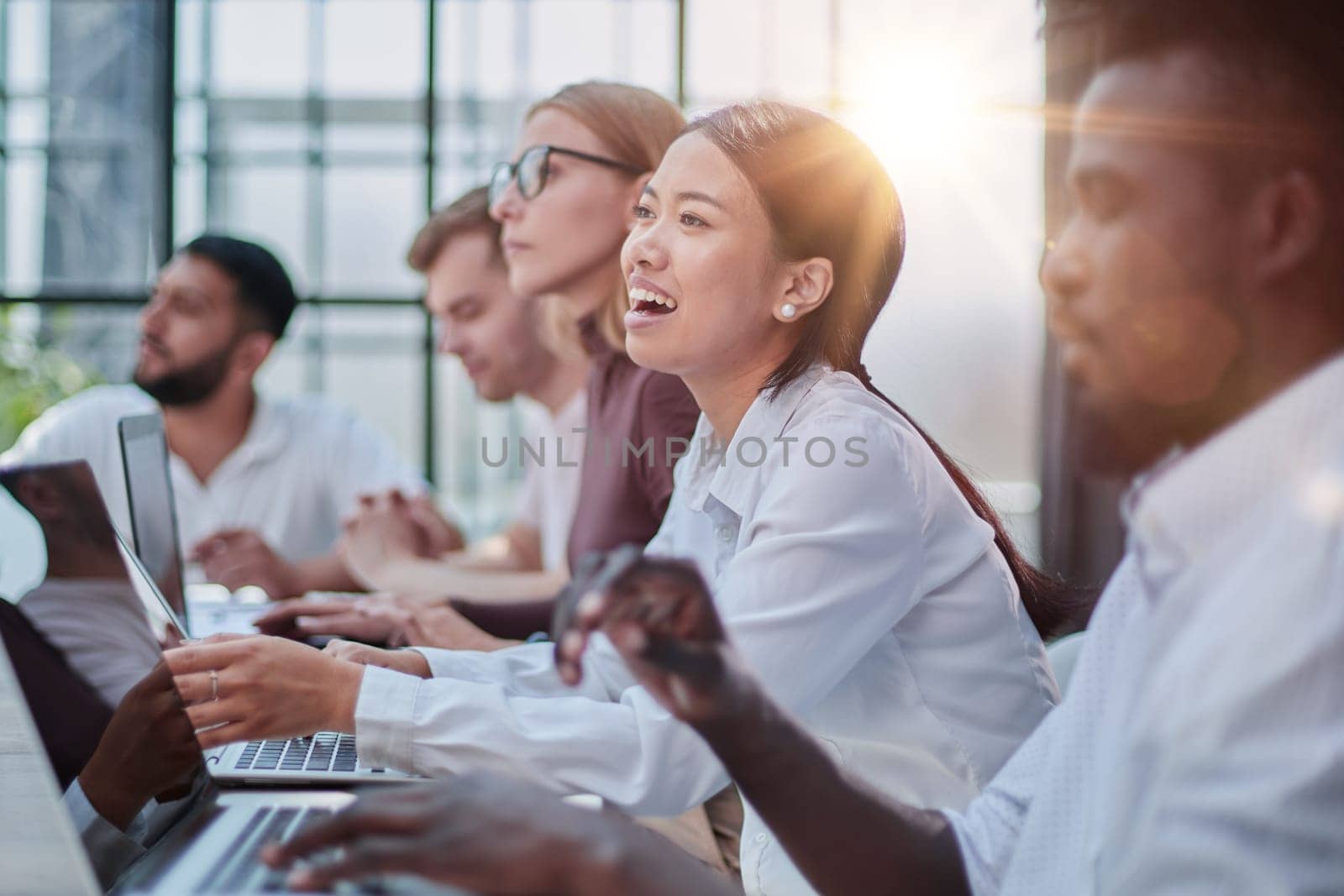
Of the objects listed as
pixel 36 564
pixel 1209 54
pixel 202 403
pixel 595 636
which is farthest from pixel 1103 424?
pixel 202 403

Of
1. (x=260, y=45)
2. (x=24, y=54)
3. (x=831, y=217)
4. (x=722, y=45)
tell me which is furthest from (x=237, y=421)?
(x=24, y=54)

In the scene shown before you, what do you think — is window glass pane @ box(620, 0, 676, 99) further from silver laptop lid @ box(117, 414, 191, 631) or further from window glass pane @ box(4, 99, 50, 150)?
window glass pane @ box(4, 99, 50, 150)

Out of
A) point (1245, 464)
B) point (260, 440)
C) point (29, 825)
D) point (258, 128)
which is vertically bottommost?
point (29, 825)

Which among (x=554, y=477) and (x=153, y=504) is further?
(x=554, y=477)

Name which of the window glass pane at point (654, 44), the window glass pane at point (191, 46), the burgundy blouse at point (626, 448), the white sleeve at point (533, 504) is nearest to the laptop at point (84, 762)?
the burgundy blouse at point (626, 448)

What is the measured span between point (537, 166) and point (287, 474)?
1351 millimetres

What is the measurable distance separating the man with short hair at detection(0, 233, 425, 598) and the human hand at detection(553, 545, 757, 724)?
6.43 ft

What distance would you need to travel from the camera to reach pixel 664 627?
62 cm

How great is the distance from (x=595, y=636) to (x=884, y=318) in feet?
1.39

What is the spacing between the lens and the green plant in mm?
3912

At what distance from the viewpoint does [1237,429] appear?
0.60m

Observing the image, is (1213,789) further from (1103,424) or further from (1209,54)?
(1209,54)

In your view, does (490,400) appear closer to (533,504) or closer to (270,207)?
(533,504)

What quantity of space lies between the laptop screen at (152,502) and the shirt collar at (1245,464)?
115 cm
